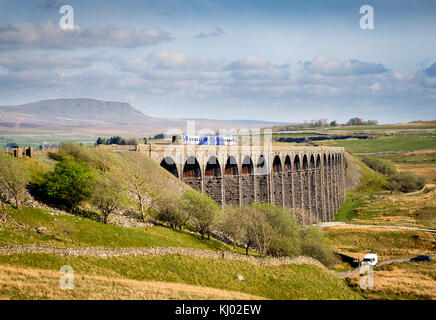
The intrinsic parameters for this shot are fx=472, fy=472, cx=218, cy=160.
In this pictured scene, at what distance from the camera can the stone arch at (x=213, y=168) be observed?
201 ft

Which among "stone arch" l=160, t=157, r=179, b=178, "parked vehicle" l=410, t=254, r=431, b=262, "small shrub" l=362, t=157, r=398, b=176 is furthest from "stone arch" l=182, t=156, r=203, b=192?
"small shrub" l=362, t=157, r=398, b=176

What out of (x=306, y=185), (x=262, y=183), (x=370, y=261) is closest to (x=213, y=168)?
(x=262, y=183)

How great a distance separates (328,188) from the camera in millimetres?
108562

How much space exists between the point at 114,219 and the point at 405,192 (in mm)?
113626

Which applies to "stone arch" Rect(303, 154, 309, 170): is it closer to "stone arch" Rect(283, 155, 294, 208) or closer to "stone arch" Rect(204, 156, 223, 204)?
"stone arch" Rect(283, 155, 294, 208)

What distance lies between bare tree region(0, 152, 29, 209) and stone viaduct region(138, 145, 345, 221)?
1875 cm

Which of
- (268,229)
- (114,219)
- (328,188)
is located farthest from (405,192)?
(114,219)

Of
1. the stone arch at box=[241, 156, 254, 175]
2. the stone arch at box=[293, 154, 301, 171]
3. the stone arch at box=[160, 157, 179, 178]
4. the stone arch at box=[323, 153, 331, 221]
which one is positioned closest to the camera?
the stone arch at box=[160, 157, 179, 178]

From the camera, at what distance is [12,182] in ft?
120

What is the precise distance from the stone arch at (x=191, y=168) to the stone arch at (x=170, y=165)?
1556 mm

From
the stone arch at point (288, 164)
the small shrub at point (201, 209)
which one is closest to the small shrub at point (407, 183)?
the stone arch at point (288, 164)

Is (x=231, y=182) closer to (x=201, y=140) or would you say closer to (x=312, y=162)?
(x=201, y=140)

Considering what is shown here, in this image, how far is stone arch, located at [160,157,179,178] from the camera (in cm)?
5753
